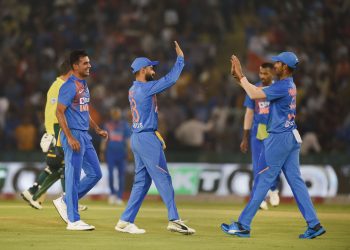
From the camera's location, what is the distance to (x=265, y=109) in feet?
60.2

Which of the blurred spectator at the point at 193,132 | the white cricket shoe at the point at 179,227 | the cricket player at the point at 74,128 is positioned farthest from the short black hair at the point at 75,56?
the blurred spectator at the point at 193,132

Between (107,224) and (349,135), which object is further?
(349,135)

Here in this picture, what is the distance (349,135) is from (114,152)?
22.0 feet

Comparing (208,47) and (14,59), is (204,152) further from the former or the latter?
(14,59)

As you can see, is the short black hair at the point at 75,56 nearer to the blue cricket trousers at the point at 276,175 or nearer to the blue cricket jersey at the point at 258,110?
the blue cricket trousers at the point at 276,175

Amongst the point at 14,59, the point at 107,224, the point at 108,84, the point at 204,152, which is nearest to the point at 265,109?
the point at 107,224

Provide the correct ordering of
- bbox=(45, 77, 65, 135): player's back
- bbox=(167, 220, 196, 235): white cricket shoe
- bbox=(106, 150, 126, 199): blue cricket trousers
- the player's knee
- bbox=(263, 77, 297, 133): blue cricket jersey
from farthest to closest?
bbox=(106, 150, 126, 199): blue cricket trousers → bbox=(45, 77, 65, 135): player's back → the player's knee → bbox=(167, 220, 196, 235): white cricket shoe → bbox=(263, 77, 297, 133): blue cricket jersey

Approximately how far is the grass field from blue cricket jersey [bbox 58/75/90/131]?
1.63 metres

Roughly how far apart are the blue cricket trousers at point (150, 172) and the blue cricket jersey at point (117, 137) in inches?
371

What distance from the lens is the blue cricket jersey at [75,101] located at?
13.6 metres

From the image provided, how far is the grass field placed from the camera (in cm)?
1198

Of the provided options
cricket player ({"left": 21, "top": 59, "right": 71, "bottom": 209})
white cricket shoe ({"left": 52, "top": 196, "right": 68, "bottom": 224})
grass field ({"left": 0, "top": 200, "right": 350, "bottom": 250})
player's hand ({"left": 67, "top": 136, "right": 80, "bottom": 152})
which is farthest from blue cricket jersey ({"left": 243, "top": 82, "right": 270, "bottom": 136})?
player's hand ({"left": 67, "top": 136, "right": 80, "bottom": 152})

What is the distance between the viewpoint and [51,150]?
17.0 m

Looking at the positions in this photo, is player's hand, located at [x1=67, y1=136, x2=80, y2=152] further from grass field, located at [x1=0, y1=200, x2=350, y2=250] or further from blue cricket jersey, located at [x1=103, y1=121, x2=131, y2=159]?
blue cricket jersey, located at [x1=103, y1=121, x2=131, y2=159]
